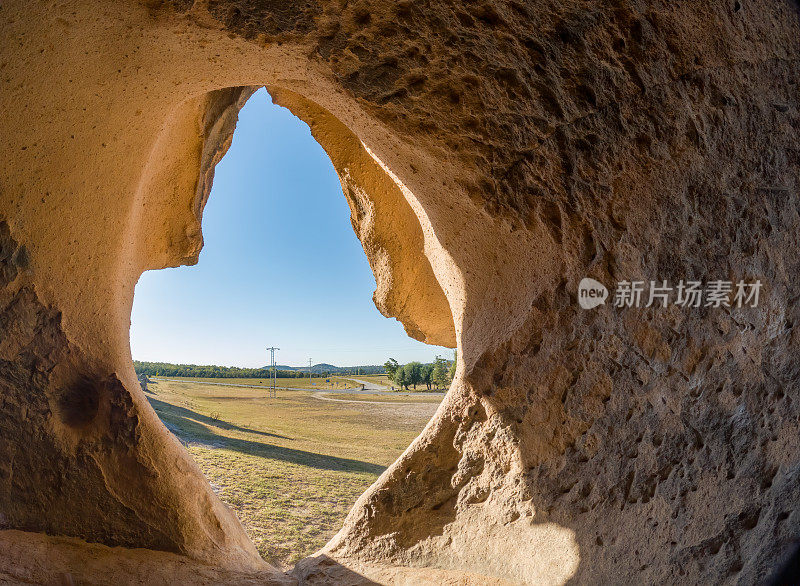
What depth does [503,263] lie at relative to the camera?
249cm

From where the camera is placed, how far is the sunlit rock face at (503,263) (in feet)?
5.86

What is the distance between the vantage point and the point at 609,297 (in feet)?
6.66

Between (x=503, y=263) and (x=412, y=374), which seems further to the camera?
(x=412, y=374)

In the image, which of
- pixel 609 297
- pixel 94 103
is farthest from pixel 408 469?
pixel 94 103

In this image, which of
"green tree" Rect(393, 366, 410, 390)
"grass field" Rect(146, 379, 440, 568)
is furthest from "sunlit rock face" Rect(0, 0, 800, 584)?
"green tree" Rect(393, 366, 410, 390)
